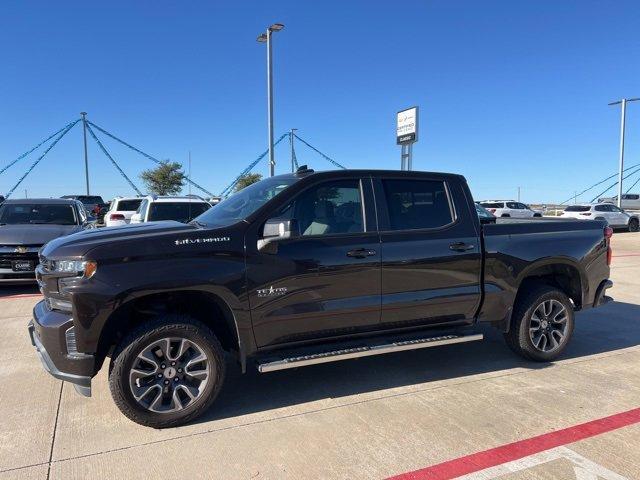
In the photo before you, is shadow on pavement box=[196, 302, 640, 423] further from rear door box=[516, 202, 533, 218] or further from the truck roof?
rear door box=[516, 202, 533, 218]

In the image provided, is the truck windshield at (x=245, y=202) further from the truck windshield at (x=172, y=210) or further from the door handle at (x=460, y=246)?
Result: the truck windshield at (x=172, y=210)

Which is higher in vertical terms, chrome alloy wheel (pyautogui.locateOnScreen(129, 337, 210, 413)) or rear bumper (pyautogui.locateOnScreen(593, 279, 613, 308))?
rear bumper (pyautogui.locateOnScreen(593, 279, 613, 308))

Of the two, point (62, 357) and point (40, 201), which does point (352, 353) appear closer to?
point (62, 357)

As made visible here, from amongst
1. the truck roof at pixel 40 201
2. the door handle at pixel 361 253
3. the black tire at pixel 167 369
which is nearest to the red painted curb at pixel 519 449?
the black tire at pixel 167 369

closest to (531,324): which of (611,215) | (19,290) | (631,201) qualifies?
(19,290)

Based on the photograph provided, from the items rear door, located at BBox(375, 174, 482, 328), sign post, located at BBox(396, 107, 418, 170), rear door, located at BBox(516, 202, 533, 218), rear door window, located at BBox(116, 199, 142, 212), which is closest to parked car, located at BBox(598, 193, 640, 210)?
rear door, located at BBox(516, 202, 533, 218)

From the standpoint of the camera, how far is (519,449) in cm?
330

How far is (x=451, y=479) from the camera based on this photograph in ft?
9.63

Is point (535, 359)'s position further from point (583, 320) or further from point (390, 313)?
point (583, 320)

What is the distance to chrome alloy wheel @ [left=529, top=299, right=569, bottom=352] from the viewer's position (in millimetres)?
4938

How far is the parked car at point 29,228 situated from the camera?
8.09 metres

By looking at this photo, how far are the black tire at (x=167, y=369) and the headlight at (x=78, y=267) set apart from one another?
1.75ft

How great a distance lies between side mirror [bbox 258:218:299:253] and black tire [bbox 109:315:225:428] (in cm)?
75

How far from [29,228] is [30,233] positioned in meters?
0.42
